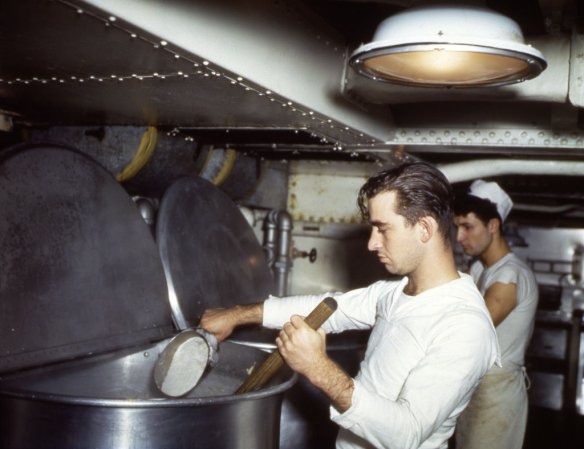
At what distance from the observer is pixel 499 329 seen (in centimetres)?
328

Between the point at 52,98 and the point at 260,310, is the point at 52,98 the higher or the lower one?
the higher one

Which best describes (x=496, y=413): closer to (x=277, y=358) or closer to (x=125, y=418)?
(x=277, y=358)

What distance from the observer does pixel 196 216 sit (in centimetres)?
309

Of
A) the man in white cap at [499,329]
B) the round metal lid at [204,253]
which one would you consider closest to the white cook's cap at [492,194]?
the man in white cap at [499,329]

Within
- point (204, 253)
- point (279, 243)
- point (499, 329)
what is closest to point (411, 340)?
point (204, 253)

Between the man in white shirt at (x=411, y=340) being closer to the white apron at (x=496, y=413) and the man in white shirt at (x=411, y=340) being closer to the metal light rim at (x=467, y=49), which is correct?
the metal light rim at (x=467, y=49)

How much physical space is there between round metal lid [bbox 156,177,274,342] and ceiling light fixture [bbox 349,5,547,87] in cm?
139

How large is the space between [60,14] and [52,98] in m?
1.11

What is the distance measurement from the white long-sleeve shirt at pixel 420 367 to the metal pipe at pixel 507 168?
1.66 metres

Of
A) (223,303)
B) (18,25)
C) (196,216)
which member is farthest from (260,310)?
(18,25)

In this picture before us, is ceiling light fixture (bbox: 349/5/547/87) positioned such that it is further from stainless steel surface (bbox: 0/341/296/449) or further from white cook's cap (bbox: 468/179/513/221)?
white cook's cap (bbox: 468/179/513/221)

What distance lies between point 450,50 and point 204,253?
183 cm

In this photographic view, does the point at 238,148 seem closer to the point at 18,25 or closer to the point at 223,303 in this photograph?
the point at 223,303

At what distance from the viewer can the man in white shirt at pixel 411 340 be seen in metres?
1.67
